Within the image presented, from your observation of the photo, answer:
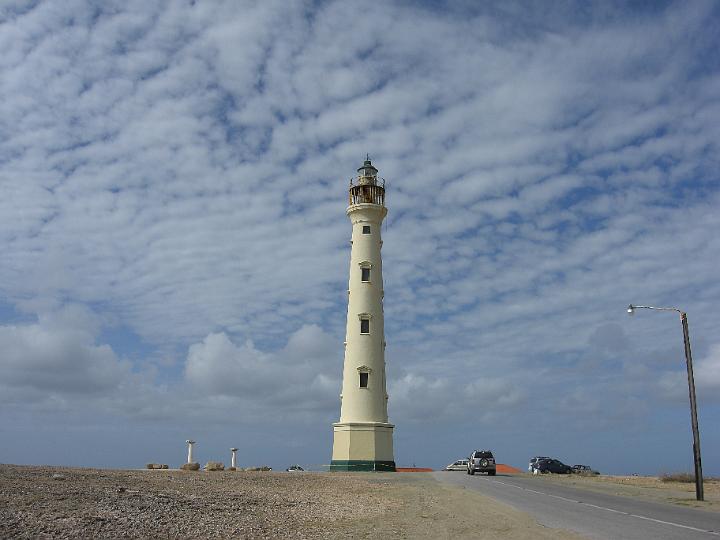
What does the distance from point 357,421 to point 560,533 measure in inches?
1238

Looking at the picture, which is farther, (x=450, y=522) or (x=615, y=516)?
(x=615, y=516)

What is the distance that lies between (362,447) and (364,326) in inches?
335

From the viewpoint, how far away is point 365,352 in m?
47.5

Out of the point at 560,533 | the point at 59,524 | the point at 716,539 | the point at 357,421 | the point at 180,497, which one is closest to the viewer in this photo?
the point at 59,524

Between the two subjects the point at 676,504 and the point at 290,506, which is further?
the point at 676,504

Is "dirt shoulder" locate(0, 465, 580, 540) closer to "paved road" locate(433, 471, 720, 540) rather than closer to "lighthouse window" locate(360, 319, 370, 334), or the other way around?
"paved road" locate(433, 471, 720, 540)

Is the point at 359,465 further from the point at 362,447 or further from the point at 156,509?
the point at 156,509

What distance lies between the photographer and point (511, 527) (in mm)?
16109

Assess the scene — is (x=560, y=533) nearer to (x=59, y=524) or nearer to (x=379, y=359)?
(x=59, y=524)

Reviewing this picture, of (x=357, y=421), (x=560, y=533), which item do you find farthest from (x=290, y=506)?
(x=357, y=421)

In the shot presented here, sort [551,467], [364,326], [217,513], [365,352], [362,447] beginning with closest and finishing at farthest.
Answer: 1. [217,513]
2. [362,447]
3. [365,352]
4. [364,326]
5. [551,467]

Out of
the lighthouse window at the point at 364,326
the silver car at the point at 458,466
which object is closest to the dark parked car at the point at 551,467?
the silver car at the point at 458,466

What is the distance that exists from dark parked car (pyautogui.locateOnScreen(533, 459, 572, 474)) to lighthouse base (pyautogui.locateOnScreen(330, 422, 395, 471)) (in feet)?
59.7

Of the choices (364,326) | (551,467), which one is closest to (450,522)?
(364,326)
